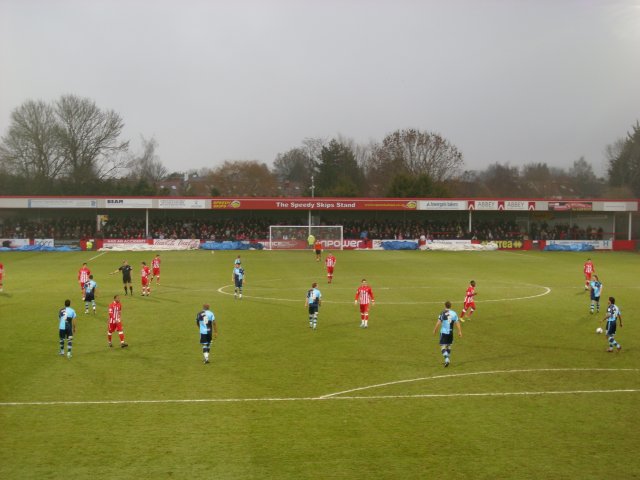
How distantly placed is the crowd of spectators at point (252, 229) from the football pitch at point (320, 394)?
40006 millimetres

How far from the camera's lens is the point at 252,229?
7325 centimetres

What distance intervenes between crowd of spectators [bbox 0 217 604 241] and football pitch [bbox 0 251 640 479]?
40006mm

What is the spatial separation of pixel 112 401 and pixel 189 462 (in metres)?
4.48

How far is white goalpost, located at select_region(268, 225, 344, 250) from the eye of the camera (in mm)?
69312

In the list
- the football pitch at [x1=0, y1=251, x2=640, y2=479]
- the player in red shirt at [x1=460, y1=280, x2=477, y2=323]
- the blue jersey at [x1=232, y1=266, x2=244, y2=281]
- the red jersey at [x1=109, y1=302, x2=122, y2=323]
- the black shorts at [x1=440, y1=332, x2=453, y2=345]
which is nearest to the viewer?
the football pitch at [x1=0, y1=251, x2=640, y2=479]

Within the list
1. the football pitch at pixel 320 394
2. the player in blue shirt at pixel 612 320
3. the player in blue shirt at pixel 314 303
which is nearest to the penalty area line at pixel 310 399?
the football pitch at pixel 320 394

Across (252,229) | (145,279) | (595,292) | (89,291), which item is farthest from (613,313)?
(252,229)

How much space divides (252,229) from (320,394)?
5834cm

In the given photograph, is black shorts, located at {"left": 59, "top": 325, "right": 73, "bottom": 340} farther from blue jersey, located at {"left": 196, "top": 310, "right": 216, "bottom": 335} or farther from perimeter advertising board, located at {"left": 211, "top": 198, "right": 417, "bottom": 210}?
perimeter advertising board, located at {"left": 211, "top": 198, "right": 417, "bottom": 210}

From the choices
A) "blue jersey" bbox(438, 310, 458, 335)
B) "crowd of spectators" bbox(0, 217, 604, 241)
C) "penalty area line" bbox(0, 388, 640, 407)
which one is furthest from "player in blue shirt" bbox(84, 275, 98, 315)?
"crowd of spectators" bbox(0, 217, 604, 241)

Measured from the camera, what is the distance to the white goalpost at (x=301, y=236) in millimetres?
69312

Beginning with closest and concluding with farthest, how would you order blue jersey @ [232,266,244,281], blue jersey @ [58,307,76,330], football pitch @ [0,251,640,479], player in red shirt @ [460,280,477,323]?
football pitch @ [0,251,640,479]
blue jersey @ [58,307,76,330]
player in red shirt @ [460,280,477,323]
blue jersey @ [232,266,244,281]

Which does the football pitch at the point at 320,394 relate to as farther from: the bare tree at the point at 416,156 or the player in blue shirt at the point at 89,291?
the bare tree at the point at 416,156

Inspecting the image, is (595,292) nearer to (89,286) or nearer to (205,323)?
(205,323)
